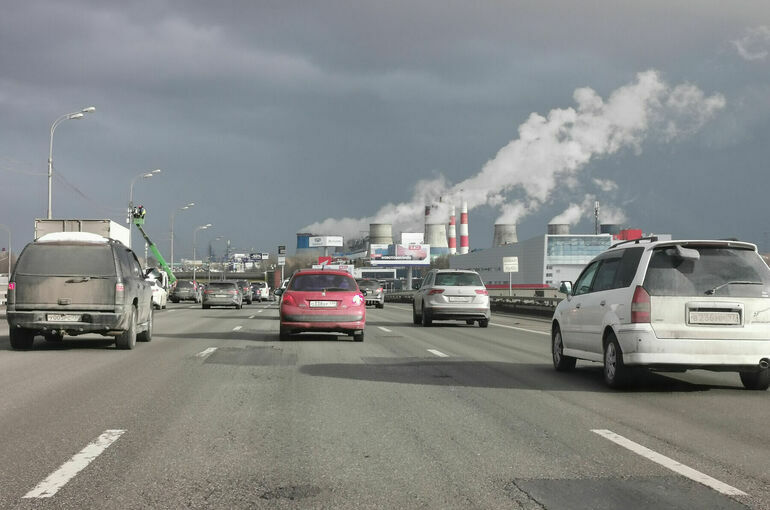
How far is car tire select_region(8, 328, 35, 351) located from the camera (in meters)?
15.6

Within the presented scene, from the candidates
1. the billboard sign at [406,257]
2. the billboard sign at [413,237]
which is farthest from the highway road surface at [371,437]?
the billboard sign at [413,237]

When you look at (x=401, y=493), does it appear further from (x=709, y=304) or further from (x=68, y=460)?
(x=709, y=304)

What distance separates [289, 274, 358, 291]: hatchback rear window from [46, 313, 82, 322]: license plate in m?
4.70

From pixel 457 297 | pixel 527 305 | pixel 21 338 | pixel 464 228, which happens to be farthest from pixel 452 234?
pixel 21 338

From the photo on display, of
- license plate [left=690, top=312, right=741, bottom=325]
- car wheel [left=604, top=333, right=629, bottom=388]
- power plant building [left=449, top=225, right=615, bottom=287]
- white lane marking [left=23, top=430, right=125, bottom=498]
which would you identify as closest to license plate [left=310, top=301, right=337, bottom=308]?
car wheel [left=604, top=333, right=629, bottom=388]

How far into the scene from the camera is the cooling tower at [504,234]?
172 meters

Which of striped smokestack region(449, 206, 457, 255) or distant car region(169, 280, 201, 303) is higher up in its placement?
striped smokestack region(449, 206, 457, 255)

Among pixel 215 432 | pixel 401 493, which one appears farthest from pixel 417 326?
pixel 401 493

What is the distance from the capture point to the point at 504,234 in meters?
174

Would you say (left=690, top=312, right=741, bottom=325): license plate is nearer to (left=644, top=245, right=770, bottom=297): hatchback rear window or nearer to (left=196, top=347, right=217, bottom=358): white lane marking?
(left=644, top=245, right=770, bottom=297): hatchback rear window

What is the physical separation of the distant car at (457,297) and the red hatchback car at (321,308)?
690 cm

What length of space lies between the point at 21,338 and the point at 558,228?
14859 centimetres

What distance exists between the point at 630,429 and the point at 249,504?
389 centimetres

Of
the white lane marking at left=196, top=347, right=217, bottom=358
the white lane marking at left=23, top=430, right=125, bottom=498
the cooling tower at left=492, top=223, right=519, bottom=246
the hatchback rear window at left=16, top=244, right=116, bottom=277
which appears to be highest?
the cooling tower at left=492, top=223, right=519, bottom=246
